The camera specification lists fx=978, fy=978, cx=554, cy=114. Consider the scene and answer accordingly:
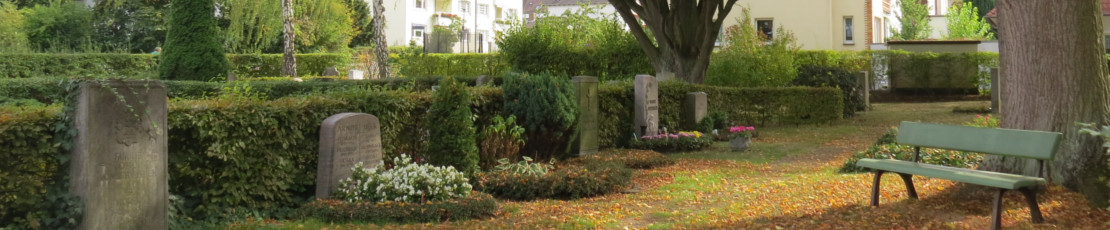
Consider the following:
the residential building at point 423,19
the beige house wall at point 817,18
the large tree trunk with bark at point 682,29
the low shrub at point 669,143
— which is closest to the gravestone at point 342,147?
the low shrub at point 669,143

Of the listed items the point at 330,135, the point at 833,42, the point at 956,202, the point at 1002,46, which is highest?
the point at 833,42

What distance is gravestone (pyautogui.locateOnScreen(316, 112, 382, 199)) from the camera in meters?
8.77

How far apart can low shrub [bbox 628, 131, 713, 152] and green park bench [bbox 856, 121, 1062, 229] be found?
24.3 feet

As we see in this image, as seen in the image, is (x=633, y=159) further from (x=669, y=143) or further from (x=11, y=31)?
(x=11, y=31)

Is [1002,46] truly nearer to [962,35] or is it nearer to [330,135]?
[330,135]

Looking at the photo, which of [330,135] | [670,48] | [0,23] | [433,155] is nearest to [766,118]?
[670,48]

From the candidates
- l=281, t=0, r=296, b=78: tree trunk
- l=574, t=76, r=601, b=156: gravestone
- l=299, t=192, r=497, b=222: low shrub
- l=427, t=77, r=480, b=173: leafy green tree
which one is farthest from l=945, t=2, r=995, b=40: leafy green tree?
l=299, t=192, r=497, b=222: low shrub

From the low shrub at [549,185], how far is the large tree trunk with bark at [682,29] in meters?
11.3

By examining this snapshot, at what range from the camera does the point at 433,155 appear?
1048 cm

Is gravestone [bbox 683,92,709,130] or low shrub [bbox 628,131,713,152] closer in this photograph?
low shrub [bbox 628,131,713,152]

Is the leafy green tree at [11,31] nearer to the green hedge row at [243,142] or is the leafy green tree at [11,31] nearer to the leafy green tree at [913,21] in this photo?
the green hedge row at [243,142]

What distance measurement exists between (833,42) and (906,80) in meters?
4.16

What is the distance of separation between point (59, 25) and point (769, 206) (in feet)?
139

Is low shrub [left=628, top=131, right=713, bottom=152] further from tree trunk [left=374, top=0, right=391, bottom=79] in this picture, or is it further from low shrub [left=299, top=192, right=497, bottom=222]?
tree trunk [left=374, top=0, right=391, bottom=79]
